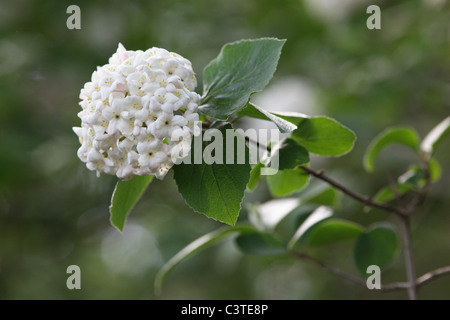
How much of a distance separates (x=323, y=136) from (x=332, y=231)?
49cm

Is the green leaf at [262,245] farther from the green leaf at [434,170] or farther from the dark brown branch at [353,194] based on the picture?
the green leaf at [434,170]

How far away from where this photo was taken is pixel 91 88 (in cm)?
109

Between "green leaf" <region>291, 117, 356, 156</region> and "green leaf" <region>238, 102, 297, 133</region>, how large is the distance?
0.20m

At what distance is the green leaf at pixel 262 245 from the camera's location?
1628 millimetres

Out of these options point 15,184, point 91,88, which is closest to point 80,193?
point 15,184

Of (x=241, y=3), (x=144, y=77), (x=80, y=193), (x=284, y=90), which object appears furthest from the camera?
(x=241, y=3)

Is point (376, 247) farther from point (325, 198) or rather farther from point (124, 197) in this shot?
point (124, 197)

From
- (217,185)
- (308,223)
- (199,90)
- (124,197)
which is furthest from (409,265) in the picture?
(199,90)

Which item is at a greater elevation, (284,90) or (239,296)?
(284,90)

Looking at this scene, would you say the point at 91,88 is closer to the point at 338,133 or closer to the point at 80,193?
the point at 338,133

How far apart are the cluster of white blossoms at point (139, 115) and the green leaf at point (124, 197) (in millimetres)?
122

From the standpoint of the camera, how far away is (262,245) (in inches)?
64.9
